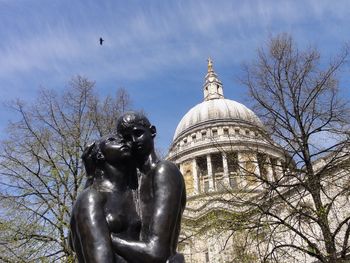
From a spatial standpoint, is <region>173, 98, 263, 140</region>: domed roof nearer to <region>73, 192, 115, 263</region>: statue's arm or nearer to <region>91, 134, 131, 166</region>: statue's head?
<region>91, 134, 131, 166</region>: statue's head

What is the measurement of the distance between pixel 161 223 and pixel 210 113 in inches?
2676

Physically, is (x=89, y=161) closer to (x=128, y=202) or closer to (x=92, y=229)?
(x=128, y=202)

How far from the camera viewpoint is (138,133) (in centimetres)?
294

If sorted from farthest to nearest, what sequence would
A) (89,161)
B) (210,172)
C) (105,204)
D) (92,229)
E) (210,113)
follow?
(210,113), (210,172), (89,161), (105,204), (92,229)

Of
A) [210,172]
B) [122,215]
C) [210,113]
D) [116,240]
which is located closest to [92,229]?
[116,240]

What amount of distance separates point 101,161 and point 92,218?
54 centimetres

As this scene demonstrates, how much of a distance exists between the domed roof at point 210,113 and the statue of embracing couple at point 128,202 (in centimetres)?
6228

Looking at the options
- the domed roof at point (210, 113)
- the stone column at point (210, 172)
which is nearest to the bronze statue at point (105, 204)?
the stone column at point (210, 172)

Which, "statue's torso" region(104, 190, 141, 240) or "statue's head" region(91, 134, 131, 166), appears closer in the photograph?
"statue's torso" region(104, 190, 141, 240)

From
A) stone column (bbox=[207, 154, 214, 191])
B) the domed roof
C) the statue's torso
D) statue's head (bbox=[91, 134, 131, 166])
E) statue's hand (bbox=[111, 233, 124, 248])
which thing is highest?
the domed roof

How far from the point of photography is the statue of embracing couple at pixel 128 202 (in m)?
2.52

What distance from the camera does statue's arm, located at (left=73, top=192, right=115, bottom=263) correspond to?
2.47 meters

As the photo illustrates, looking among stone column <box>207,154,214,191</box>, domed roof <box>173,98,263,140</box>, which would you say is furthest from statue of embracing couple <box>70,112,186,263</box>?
domed roof <box>173,98,263,140</box>

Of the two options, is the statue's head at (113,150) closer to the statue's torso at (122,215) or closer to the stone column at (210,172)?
the statue's torso at (122,215)
